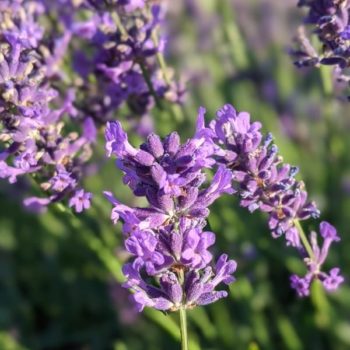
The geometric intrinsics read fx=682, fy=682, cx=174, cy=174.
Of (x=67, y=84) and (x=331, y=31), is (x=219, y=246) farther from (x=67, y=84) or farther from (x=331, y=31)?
(x=331, y=31)

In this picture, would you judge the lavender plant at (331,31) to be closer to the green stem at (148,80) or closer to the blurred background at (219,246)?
the green stem at (148,80)

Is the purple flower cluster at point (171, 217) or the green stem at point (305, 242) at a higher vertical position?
the green stem at point (305, 242)

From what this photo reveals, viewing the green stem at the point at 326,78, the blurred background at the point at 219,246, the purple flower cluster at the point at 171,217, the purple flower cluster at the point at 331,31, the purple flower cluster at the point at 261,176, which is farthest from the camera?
the blurred background at the point at 219,246

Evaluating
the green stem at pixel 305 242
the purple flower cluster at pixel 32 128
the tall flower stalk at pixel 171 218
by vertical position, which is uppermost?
the purple flower cluster at pixel 32 128

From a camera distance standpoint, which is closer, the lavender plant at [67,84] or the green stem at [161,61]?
the lavender plant at [67,84]

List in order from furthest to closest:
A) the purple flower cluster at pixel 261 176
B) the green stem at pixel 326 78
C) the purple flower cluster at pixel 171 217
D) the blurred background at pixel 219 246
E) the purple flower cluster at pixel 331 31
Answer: the blurred background at pixel 219 246, the green stem at pixel 326 78, the purple flower cluster at pixel 331 31, the purple flower cluster at pixel 261 176, the purple flower cluster at pixel 171 217

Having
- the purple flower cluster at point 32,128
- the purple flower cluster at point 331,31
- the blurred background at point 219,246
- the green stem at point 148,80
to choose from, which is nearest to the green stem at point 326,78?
the blurred background at point 219,246
